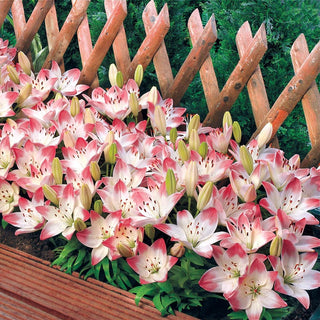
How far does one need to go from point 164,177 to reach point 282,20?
2.80 ft

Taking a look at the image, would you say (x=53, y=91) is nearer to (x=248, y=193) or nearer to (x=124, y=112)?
(x=124, y=112)

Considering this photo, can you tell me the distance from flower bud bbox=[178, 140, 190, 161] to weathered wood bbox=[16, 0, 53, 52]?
3.65 feet

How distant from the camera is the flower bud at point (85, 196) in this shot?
113 cm

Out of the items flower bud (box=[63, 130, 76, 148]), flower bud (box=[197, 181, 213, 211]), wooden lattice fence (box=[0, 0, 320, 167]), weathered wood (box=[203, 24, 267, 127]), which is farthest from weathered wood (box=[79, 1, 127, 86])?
flower bud (box=[197, 181, 213, 211])

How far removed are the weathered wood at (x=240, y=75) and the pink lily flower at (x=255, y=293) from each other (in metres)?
0.71

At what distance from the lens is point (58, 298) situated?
1100mm

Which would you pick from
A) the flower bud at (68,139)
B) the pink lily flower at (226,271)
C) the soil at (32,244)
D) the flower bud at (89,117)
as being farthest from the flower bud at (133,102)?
the pink lily flower at (226,271)

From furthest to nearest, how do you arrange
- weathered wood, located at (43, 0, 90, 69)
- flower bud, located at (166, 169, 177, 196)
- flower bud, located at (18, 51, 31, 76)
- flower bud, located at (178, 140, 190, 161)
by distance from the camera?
1. weathered wood, located at (43, 0, 90, 69)
2. flower bud, located at (18, 51, 31, 76)
3. flower bud, located at (178, 140, 190, 161)
4. flower bud, located at (166, 169, 177, 196)

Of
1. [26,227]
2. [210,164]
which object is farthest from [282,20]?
[26,227]

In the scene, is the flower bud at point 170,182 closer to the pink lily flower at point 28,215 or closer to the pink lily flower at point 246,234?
the pink lily flower at point 246,234

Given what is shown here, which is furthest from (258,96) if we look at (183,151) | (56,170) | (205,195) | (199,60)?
(56,170)

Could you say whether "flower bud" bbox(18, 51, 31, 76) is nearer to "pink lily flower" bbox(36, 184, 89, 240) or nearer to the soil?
the soil

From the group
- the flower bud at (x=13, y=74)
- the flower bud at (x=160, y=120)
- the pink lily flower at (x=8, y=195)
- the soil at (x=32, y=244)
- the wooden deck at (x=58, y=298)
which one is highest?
the flower bud at (x=160, y=120)

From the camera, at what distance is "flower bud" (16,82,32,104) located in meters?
1.52
